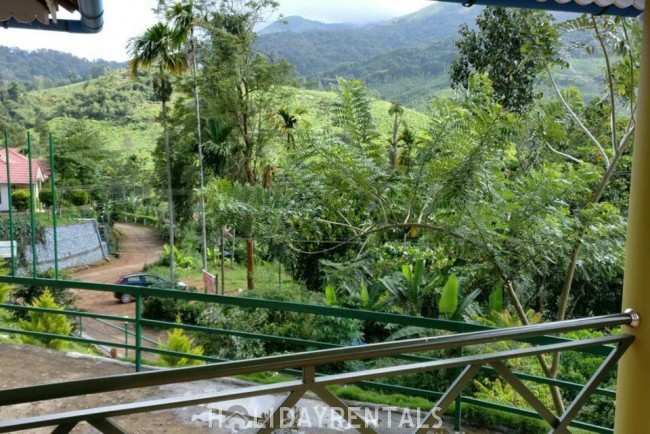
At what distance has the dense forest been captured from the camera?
3.91m

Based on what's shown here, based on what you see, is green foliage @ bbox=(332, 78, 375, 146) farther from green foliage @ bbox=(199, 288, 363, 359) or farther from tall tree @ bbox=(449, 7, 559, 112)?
tall tree @ bbox=(449, 7, 559, 112)

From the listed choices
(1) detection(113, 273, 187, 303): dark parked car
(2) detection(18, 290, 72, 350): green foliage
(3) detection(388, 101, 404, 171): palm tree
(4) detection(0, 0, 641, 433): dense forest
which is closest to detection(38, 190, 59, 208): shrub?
(4) detection(0, 0, 641, 433): dense forest

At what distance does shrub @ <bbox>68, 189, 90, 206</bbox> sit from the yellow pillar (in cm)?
2166

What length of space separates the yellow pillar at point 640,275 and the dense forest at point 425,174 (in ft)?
7.83

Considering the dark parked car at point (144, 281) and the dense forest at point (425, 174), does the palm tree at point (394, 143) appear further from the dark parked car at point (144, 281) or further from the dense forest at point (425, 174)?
the dark parked car at point (144, 281)

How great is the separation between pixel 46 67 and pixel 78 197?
2243 centimetres

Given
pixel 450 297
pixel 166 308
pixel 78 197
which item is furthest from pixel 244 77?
pixel 450 297

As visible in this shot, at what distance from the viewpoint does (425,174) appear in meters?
4.11

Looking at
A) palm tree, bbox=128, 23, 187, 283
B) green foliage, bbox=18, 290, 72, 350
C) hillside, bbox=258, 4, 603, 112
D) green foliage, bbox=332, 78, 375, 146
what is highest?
hillside, bbox=258, 4, 603, 112

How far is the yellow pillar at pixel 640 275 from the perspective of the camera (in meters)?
1.31

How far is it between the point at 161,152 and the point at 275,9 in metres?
6.75

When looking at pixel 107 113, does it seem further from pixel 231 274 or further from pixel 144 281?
pixel 231 274

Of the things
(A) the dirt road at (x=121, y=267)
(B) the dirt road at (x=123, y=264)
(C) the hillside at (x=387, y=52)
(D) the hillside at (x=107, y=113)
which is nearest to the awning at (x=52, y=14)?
(C) the hillside at (x=387, y=52)

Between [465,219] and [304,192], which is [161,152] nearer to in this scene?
[304,192]
